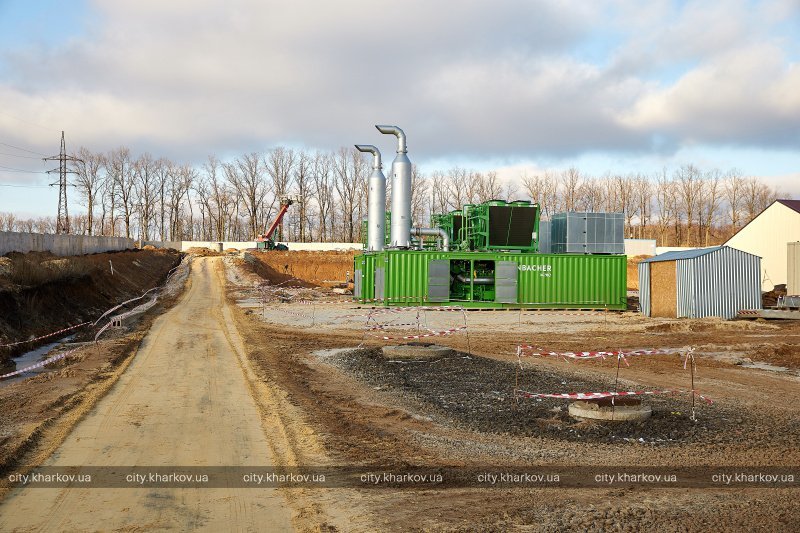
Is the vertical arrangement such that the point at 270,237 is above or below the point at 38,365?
above

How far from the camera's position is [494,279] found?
35500mm

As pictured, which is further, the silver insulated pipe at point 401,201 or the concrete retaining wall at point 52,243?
the silver insulated pipe at point 401,201

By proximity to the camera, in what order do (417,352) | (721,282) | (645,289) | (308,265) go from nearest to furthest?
(417,352) < (721,282) < (645,289) < (308,265)

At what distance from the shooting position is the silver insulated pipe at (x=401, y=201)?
36812 millimetres

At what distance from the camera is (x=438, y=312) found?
32750mm

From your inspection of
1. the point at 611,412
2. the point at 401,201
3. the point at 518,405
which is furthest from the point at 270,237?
the point at 611,412

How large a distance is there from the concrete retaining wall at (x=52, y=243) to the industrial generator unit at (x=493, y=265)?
59.3 feet

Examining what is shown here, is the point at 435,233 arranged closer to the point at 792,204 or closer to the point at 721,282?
the point at 721,282

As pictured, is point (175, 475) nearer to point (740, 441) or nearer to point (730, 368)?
point (740, 441)

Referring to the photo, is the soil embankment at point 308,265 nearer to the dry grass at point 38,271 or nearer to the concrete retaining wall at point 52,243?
the concrete retaining wall at point 52,243

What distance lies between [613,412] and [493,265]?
27.0 m

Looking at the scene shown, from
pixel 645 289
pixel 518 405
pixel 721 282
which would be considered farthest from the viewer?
pixel 645 289

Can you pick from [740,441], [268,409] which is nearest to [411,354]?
[268,409]

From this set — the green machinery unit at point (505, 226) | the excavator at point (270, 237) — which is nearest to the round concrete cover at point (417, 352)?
the green machinery unit at point (505, 226)
